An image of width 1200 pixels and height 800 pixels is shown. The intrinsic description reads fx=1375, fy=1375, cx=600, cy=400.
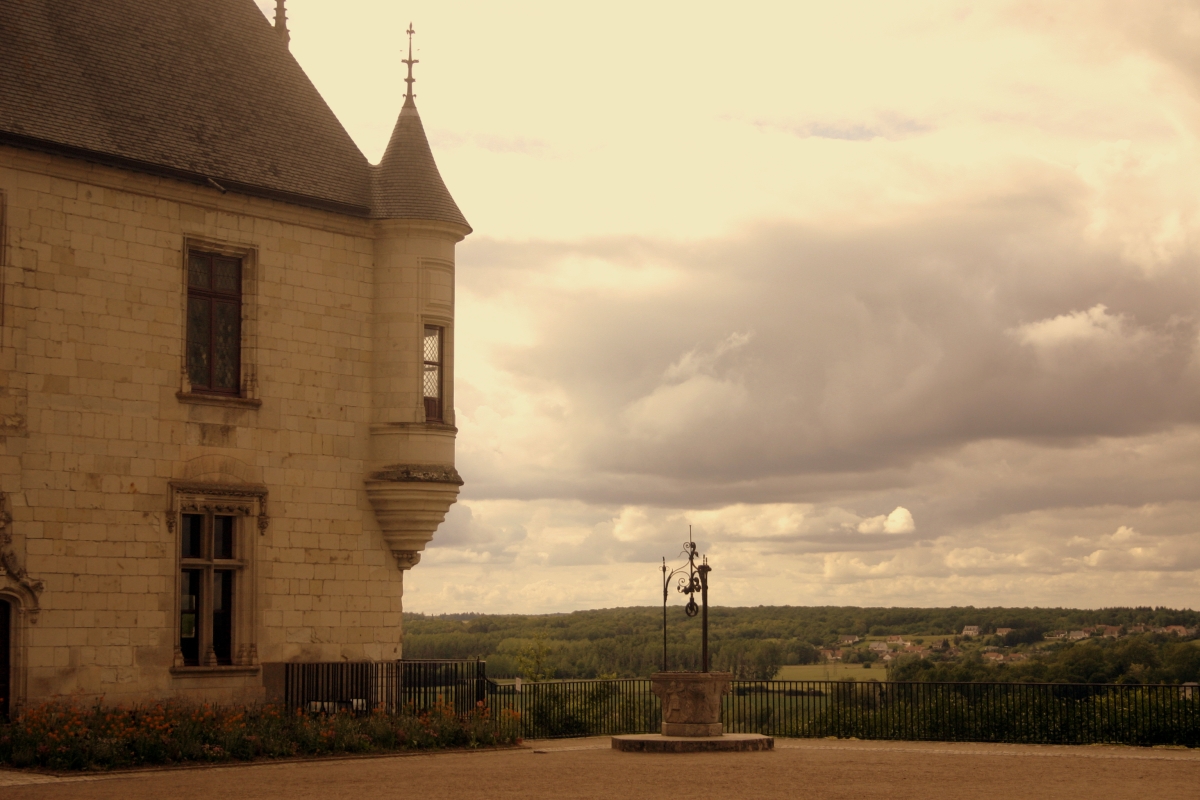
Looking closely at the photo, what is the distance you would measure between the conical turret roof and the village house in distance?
0.15ft

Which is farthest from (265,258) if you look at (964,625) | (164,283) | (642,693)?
(964,625)

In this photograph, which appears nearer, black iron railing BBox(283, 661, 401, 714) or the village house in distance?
the village house in distance

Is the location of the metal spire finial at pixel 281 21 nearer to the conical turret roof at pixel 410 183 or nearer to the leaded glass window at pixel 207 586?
the conical turret roof at pixel 410 183

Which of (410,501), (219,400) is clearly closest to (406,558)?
(410,501)

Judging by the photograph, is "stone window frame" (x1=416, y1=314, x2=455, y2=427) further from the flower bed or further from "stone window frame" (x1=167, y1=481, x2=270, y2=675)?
the flower bed

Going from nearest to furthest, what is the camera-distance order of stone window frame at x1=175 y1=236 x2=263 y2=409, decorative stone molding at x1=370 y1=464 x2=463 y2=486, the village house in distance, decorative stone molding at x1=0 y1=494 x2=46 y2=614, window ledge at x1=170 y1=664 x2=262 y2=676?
1. decorative stone molding at x1=0 y1=494 x2=46 y2=614
2. the village house in distance
3. window ledge at x1=170 y1=664 x2=262 y2=676
4. stone window frame at x1=175 y1=236 x2=263 y2=409
5. decorative stone molding at x1=370 y1=464 x2=463 y2=486

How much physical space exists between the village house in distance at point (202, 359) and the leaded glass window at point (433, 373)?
0.04 metres

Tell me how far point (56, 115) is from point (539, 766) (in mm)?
11938

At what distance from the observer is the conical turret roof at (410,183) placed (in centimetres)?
2441

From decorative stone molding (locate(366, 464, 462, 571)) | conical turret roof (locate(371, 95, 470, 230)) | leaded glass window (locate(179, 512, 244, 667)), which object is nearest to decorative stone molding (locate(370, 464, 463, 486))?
decorative stone molding (locate(366, 464, 462, 571))

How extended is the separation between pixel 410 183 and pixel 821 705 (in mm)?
13193

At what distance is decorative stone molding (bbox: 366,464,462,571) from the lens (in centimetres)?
2375

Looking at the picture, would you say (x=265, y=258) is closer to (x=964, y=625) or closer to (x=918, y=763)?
(x=918, y=763)

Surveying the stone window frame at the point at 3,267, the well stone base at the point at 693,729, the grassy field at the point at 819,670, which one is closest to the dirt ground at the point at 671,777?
the well stone base at the point at 693,729
